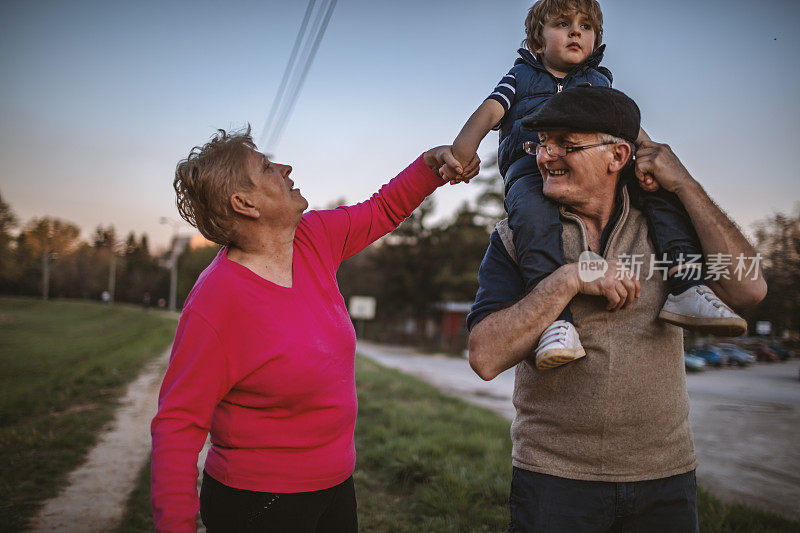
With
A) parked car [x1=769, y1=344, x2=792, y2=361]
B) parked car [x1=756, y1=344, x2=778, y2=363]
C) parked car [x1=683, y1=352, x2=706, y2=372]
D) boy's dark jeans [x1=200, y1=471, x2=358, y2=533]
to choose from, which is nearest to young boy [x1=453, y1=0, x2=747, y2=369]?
boy's dark jeans [x1=200, y1=471, x2=358, y2=533]

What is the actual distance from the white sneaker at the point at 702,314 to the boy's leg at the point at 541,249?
0.31 meters

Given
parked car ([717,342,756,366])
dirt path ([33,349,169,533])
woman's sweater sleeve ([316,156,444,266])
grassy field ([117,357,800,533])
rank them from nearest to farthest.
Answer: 1. woman's sweater sleeve ([316,156,444,266])
2. grassy field ([117,357,800,533])
3. dirt path ([33,349,169,533])
4. parked car ([717,342,756,366])

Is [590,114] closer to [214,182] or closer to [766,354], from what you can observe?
[214,182]

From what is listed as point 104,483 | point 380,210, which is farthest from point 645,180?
point 104,483

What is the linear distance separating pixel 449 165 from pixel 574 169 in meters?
0.61

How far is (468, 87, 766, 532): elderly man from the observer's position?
62.2 inches

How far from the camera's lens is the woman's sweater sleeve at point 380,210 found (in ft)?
7.79

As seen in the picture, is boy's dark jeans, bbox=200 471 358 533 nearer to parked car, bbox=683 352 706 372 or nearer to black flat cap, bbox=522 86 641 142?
black flat cap, bbox=522 86 641 142

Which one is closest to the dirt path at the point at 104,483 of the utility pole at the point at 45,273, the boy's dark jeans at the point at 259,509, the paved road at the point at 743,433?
the boy's dark jeans at the point at 259,509

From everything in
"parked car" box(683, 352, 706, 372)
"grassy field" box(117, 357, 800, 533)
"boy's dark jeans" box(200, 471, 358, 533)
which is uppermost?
"boy's dark jeans" box(200, 471, 358, 533)

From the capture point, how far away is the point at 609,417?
158 cm

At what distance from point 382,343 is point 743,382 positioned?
32.3 metres

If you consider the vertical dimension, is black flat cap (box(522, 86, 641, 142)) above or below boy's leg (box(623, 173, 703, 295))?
above

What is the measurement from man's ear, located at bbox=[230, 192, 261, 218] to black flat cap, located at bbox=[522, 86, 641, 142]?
1.06 meters
